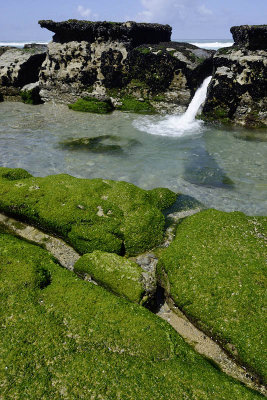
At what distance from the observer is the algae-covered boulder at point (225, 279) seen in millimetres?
7532

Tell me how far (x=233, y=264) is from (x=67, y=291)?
539 centimetres

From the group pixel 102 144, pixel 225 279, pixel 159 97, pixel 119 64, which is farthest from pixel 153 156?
pixel 119 64

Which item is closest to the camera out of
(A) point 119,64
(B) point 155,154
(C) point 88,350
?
(C) point 88,350

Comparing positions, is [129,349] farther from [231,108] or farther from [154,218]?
[231,108]

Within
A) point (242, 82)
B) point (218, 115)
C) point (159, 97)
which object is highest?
point (242, 82)

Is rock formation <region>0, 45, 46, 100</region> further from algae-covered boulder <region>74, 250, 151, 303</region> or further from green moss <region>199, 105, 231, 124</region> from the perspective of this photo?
algae-covered boulder <region>74, 250, 151, 303</region>

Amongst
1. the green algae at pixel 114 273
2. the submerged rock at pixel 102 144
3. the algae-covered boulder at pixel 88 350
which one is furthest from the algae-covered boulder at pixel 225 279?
the submerged rock at pixel 102 144

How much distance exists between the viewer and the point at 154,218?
499 inches

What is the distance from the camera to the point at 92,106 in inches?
1352

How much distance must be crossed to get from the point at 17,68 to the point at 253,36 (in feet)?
102

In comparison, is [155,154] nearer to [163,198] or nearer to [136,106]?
[163,198]

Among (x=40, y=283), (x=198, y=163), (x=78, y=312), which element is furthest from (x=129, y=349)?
(x=198, y=163)

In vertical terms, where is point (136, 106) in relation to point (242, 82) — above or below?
below

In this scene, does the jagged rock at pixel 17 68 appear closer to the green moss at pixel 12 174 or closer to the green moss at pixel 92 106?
the green moss at pixel 92 106
